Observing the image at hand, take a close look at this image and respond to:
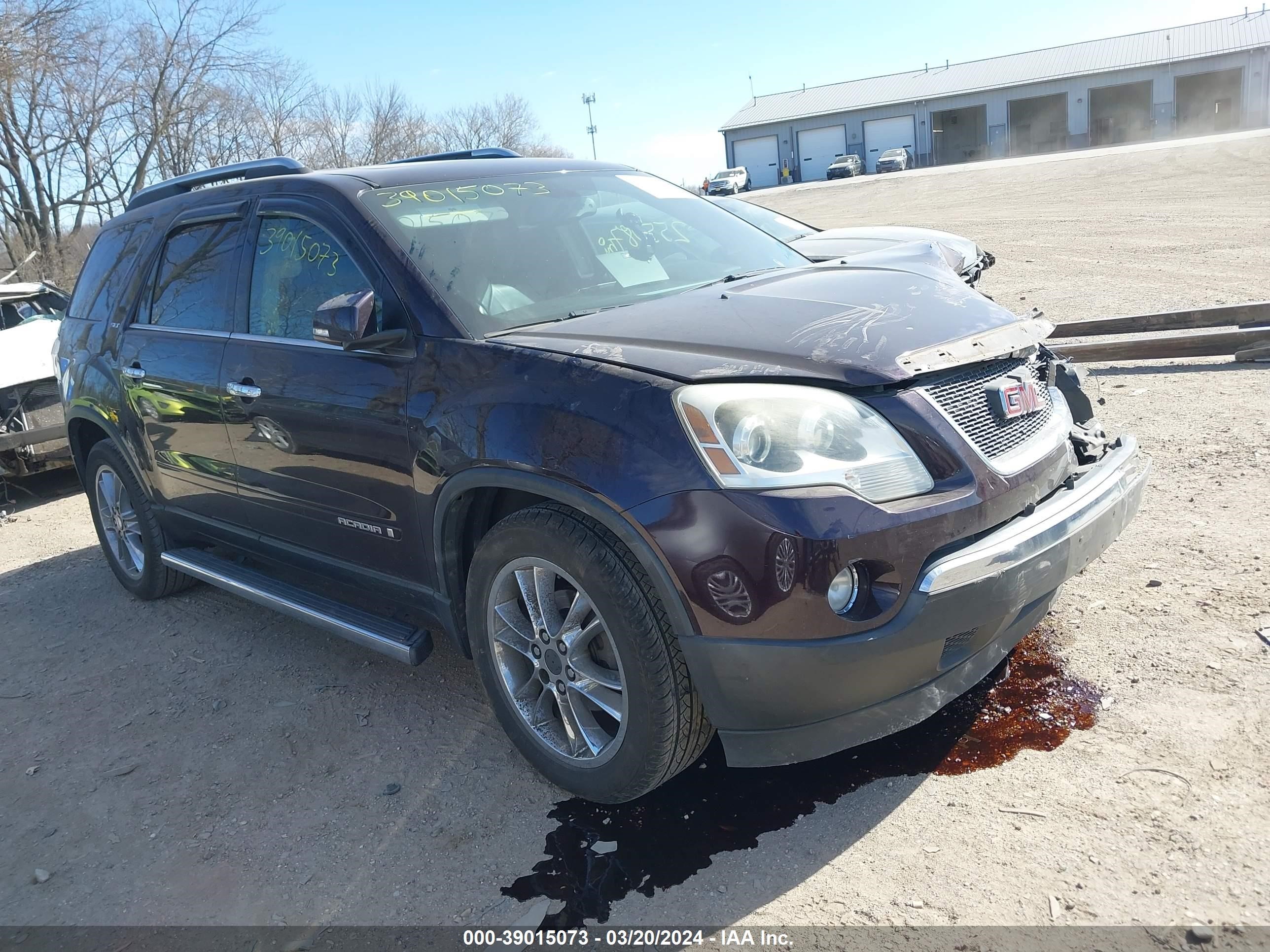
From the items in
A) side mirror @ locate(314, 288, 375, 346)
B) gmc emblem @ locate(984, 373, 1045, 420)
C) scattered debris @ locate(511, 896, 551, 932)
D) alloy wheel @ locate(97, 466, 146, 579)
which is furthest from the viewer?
alloy wheel @ locate(97, 466, 146, 579)

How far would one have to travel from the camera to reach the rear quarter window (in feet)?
16.4

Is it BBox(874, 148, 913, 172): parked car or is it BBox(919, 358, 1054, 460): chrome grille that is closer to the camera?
BBox(919, 358, 1054, 460): chrome grille

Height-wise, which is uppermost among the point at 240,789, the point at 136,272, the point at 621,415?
the point at 136,272

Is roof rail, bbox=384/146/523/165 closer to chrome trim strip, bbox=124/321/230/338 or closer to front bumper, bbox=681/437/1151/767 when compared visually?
chrome trim strip, bbox=124/321/230/338

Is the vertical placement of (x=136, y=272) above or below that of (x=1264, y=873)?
above

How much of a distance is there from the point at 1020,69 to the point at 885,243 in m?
63.0

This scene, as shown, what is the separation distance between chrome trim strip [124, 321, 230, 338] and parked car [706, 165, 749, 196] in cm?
4376

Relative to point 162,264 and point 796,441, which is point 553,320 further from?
point 162,264

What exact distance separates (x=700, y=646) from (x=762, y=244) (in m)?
2.29

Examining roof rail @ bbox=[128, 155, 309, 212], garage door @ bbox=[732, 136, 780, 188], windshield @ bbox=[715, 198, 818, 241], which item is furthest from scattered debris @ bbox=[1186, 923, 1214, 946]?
garage door @ bbox=[732, 136, 780, 188]

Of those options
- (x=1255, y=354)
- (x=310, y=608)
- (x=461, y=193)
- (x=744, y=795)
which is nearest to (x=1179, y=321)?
(x=1255, y=354)

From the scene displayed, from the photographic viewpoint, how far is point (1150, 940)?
219 centimetres

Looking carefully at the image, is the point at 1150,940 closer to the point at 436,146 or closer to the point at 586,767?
the point at 586,767

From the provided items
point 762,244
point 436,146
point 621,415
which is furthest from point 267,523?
point 436,146
